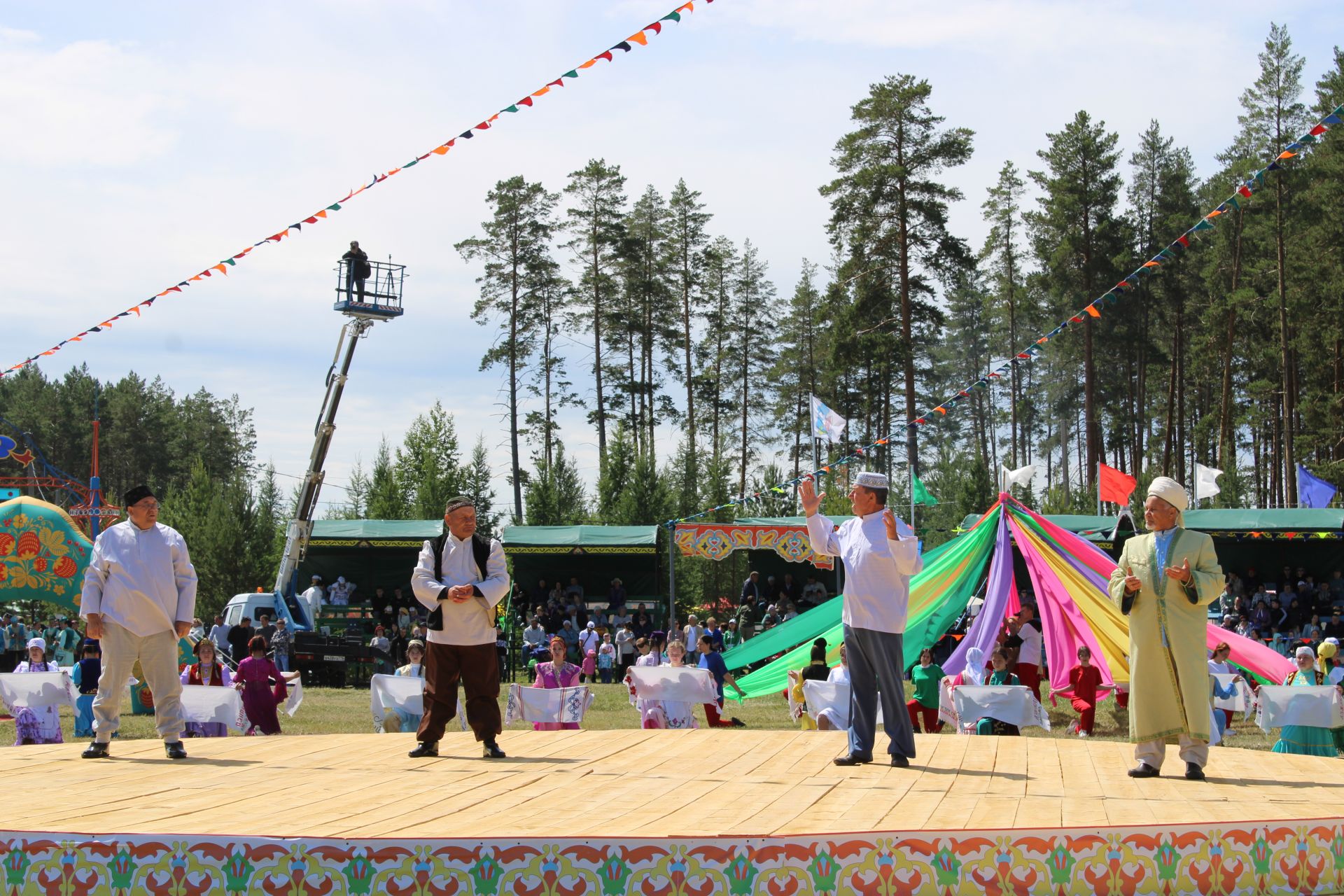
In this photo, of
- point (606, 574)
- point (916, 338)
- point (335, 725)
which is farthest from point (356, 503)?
point (335, 725)

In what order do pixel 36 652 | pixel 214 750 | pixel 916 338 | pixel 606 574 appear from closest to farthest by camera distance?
pixel 214 750 → pixel 36 652 → pixel 606 574 → pixel 916 338

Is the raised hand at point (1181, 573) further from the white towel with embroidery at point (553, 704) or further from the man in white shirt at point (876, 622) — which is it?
the white towel with embroidery at point (553, 704)

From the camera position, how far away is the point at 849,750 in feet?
20.1

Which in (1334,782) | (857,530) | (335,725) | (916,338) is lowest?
(335,725)

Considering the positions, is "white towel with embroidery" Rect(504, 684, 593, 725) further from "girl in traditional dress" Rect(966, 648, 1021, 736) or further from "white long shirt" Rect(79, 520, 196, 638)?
"white long shirt" Rect(79, 520, 196, 638)

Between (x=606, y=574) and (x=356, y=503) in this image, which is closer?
(x=606, y=574)

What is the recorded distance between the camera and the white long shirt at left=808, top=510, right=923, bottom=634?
6.09 m

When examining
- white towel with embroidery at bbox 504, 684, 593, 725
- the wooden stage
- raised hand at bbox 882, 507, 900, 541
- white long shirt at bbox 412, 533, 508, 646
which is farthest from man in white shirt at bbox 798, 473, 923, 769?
white towel with embroidery at bbox 504, 684, 593, 725

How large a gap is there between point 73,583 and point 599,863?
17216mm

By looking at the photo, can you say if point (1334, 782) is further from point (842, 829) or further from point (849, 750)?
point (842, 829)

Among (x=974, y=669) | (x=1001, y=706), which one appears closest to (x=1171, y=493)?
(x=1001, y=706)

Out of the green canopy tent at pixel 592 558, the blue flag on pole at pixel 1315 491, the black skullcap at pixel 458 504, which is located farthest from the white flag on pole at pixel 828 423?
the black skullcap at pixel 458 504

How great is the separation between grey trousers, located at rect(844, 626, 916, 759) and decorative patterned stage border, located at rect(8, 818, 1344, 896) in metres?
1.89

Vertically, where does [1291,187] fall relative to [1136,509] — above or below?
above
